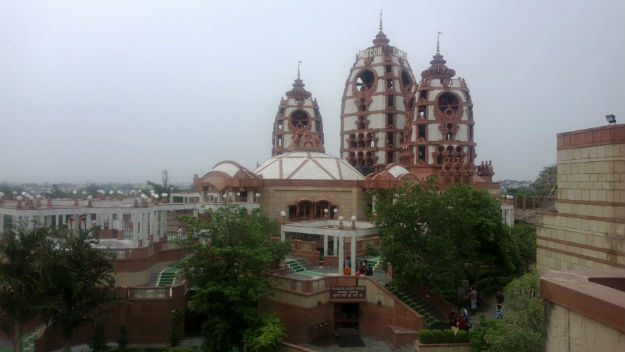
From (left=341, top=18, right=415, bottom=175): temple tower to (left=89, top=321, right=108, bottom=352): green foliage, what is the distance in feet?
118

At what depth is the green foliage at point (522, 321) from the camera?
1323cm

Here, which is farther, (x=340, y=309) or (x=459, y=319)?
(x=340, y=309)

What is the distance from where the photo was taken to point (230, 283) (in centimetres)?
1825

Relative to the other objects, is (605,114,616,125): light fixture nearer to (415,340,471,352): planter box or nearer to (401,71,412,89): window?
(415,340,471,352): planter box

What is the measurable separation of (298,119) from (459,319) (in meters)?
38.3

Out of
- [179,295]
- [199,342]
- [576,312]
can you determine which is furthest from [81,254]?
[576,312]

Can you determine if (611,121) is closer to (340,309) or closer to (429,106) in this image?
(340,309)

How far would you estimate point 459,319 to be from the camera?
19656mm

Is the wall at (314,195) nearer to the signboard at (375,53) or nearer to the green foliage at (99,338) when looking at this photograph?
the green foliage at (99,338)

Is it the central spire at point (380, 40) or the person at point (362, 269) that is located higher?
the central spire at point (380, 40)

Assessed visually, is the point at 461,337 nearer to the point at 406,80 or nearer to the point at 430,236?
the point at 430,236

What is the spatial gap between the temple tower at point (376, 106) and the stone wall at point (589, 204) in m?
36.5

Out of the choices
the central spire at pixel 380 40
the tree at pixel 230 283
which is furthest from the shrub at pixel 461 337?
the central spire at pixel 380 40

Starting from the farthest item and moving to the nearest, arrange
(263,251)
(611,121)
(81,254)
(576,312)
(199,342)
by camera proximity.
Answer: (199,342)
(263,251)
(81,254)
(611,121)
(576,312)
